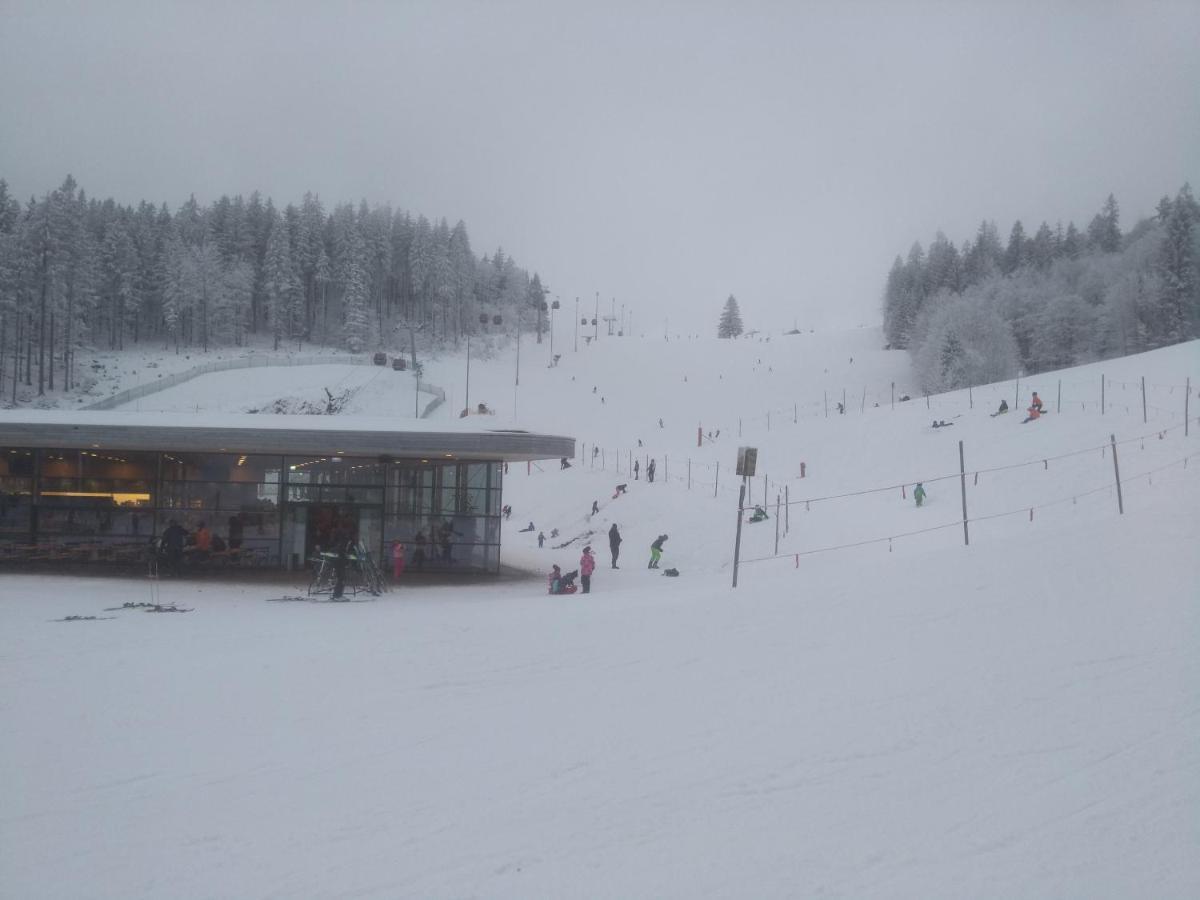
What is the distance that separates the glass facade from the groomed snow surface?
18.3 ft

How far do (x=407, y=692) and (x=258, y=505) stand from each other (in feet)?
48.6

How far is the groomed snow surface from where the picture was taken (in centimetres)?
514

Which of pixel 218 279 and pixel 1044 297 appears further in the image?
pixel 218 279

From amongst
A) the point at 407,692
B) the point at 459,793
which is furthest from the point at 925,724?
the point at 407,692

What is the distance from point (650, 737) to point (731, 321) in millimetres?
143251

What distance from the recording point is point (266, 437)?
19734mm

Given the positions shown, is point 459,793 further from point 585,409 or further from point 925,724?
point 585,409

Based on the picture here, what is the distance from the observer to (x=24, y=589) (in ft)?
56.9

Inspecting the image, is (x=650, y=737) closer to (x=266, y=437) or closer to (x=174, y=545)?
(x=266, y=437)

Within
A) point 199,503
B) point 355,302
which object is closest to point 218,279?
point 355,302

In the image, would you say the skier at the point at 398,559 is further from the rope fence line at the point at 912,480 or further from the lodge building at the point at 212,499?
the rope fence line at the point at 912,480

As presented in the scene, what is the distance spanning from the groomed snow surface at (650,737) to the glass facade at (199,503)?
220 inches

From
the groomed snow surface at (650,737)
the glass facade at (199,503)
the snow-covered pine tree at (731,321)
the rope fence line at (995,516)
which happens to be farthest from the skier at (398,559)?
the snow-covered pine tree at (731,321)

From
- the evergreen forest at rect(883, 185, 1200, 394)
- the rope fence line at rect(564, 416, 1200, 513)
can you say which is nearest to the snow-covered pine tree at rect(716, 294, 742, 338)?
the evergreen forest at rect(883, 185, 1200, 394)
